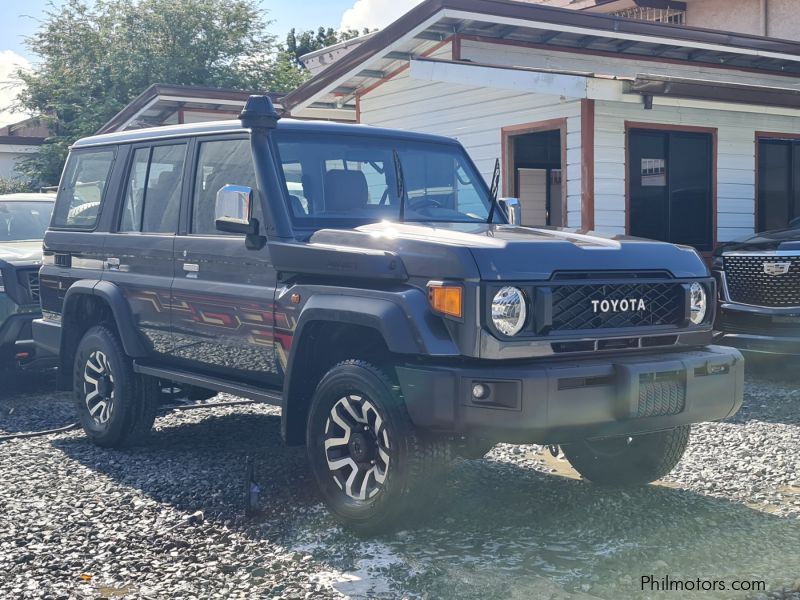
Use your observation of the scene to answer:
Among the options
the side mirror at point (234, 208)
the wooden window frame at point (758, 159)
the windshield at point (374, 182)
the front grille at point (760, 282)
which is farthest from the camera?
the wooden window frame at point (758, 159)

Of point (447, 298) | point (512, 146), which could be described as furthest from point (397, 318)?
point (512, 146)

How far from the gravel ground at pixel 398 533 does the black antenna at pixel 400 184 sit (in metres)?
1.61

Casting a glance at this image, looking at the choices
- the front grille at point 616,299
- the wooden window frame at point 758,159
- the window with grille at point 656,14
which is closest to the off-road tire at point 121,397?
the front grille at point 616,299

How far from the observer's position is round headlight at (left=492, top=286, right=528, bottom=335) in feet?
14.7

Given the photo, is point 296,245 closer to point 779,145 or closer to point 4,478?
point 4,478

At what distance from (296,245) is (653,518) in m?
2.28

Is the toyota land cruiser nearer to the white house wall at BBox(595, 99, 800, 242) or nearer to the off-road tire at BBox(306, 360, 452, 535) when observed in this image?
the off-road tire at BBox(306, 360, 452, 535)

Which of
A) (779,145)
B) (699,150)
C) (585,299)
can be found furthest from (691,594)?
(779,145)

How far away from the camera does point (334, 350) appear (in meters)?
5.26

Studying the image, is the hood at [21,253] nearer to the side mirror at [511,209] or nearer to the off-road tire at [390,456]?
the side mirror at [511,209]

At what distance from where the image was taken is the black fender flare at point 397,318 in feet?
14.8

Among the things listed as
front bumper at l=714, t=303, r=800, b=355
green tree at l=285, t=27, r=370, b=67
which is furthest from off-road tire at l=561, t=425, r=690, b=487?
green tree at l=285, t=27, r=370, b=67

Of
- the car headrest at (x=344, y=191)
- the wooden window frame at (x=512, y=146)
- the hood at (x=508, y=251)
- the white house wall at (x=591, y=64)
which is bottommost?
the hood at (x=508, y=251)

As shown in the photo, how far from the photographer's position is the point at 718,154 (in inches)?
533
